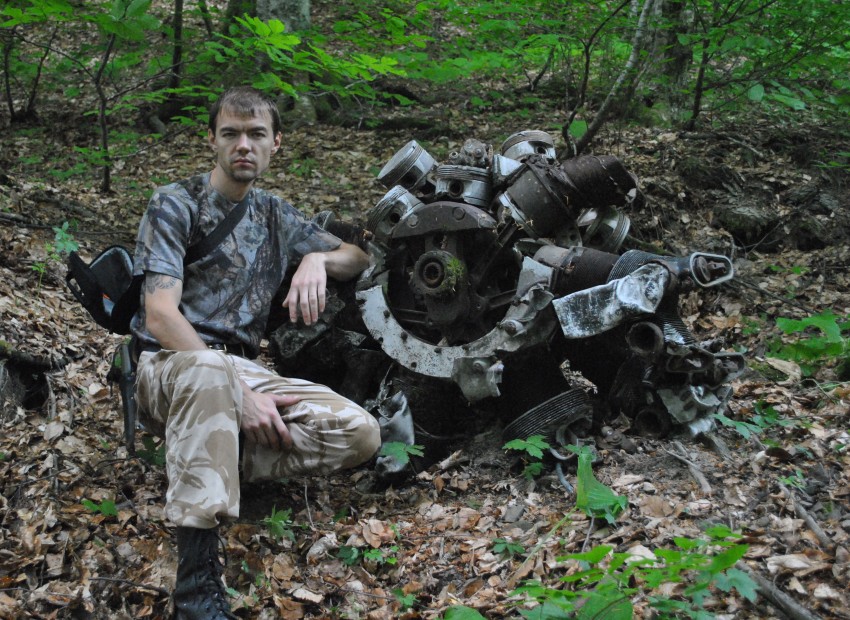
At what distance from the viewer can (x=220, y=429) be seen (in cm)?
295

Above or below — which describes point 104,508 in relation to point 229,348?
below

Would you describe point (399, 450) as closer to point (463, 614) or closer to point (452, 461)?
point (452, 461)

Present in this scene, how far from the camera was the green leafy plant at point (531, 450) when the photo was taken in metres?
3.59

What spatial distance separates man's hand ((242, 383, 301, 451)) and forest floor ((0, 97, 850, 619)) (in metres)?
0.45

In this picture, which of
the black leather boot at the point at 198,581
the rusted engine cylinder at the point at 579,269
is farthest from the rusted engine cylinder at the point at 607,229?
the black leather boot at the point at 198,581

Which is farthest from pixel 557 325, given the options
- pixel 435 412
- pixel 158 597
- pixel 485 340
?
pixel 158 597

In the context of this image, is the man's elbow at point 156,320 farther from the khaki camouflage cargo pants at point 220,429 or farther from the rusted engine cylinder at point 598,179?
the rusted engine cylinder at point 598,179

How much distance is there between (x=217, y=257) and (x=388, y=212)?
1.12 meters

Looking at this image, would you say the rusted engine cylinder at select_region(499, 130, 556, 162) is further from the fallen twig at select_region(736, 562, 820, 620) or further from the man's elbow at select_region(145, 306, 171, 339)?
the fallen twig at select_region(736, 562, 820, 620)

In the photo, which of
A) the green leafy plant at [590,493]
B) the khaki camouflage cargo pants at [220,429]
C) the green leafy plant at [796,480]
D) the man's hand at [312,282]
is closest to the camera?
the green leafy plant at [590,493]

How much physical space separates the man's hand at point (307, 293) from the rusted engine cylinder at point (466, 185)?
3.29 feet

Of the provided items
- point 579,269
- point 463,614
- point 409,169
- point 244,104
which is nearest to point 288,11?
point 409,169

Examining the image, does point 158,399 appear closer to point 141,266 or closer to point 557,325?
point 141,266

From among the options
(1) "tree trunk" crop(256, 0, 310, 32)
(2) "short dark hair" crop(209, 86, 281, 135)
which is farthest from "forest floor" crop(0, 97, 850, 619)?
(1) "tree trunk" crop(256, 0, 310, 32)
